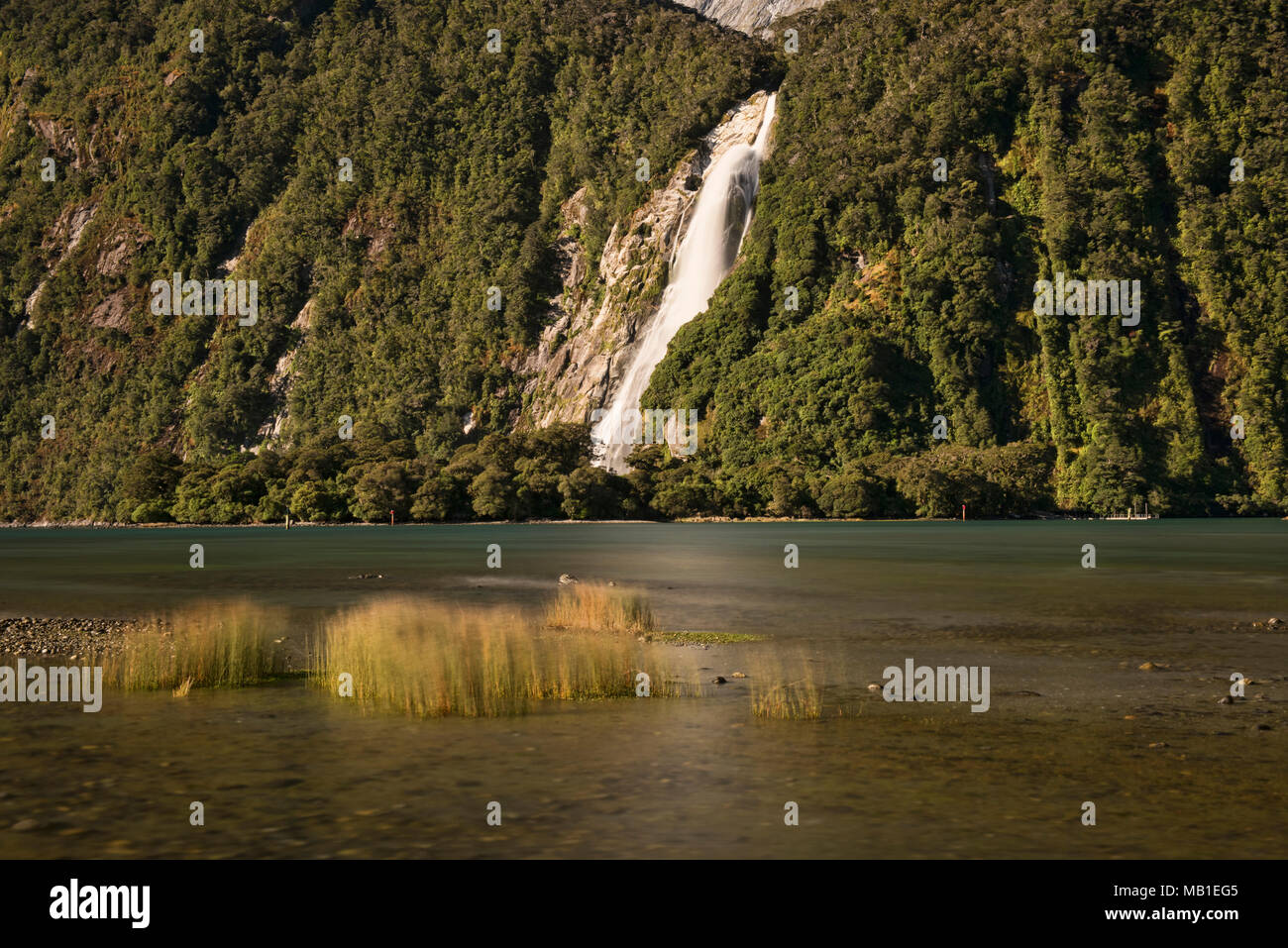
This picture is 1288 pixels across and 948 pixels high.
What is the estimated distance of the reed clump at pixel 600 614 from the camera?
1423 inches

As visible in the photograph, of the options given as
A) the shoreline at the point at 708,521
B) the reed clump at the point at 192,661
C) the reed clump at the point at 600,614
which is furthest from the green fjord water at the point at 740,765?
the shoreline at the point at 708,521

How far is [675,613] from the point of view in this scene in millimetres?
43094

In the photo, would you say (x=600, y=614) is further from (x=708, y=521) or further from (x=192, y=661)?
(x=708, y=521)

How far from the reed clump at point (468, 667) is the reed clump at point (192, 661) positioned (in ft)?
4.32

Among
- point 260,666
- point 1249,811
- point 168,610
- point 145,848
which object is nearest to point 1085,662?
point 1249,811

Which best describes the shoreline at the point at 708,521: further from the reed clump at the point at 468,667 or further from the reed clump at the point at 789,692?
the reed clump at the point at 789,692

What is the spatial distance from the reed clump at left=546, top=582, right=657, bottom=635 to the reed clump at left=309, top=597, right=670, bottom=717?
1.10 m

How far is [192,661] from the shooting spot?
89.1 feet

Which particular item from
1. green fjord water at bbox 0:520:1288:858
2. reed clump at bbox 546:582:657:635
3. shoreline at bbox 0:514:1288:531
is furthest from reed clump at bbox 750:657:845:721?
shoreline at bbox 0:514:1288:531

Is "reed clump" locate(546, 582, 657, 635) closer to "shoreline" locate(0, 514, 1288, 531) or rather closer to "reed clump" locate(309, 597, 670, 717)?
"reed clump" locate(309, 597, 670, 717)

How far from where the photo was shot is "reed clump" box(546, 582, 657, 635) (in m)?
36.2
